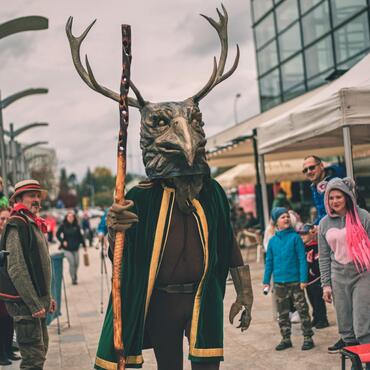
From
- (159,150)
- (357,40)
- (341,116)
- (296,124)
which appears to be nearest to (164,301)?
(159,150)

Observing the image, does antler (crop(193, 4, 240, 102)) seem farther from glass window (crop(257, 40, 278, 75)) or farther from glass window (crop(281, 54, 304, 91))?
glass window (crop(257, 40, 278, 75))

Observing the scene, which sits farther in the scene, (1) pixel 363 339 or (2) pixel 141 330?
(1) pixel 363 339

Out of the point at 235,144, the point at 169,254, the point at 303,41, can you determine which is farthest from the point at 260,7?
the point at 169,254

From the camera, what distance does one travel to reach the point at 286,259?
6.13 meters

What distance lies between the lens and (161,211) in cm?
341

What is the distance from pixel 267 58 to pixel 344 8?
556 cm

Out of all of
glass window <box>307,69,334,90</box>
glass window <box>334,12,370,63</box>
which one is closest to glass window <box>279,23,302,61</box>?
glass window <box>307,69,334,90</box>

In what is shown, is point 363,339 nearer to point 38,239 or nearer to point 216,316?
point 216,316

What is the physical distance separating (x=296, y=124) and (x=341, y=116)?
1023 millimetres

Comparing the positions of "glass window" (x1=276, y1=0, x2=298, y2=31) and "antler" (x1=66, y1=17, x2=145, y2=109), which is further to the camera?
"glass window" (x1=276, y1=0, x2=298, y2=31)

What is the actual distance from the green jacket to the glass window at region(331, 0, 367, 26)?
45.1 ft

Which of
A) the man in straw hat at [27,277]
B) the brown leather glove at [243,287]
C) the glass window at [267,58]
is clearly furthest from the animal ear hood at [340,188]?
the glass window at [267,58]

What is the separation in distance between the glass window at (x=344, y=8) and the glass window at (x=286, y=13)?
262 centimetres

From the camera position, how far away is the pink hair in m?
4.42
